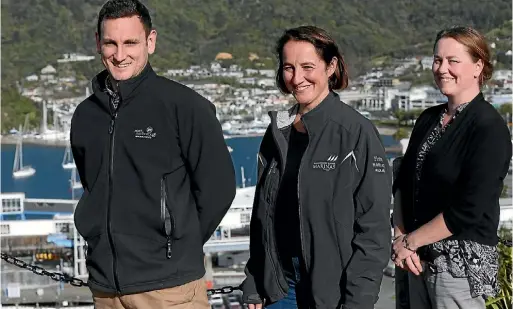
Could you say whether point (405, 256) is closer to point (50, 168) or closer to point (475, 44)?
point (475, 44)

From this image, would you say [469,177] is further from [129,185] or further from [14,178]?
[14,178]

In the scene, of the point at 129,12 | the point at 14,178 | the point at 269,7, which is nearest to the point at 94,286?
the point at 129,12

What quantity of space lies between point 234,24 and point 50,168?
1702 cm

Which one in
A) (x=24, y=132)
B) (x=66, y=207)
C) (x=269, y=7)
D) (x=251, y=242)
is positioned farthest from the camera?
(x=269, y=7)

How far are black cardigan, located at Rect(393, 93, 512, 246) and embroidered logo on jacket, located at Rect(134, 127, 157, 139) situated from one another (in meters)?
0.61

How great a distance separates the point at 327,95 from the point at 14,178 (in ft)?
163

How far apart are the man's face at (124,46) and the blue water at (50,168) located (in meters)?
40.2

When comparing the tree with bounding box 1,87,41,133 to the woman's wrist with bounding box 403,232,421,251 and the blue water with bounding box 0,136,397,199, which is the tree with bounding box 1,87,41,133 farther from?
the woman's wrist with bounding box 403,232,421,251

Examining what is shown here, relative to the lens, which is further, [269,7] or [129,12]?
[269,7]

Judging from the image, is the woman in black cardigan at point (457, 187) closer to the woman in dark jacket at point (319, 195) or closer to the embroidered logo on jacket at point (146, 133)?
the woman in dark jacket at point (319, 195)

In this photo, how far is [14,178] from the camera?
163ft

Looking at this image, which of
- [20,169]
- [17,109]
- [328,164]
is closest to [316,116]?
[328,164]

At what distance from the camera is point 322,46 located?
1884mm

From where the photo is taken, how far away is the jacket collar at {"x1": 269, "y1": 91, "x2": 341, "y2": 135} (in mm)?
1847
